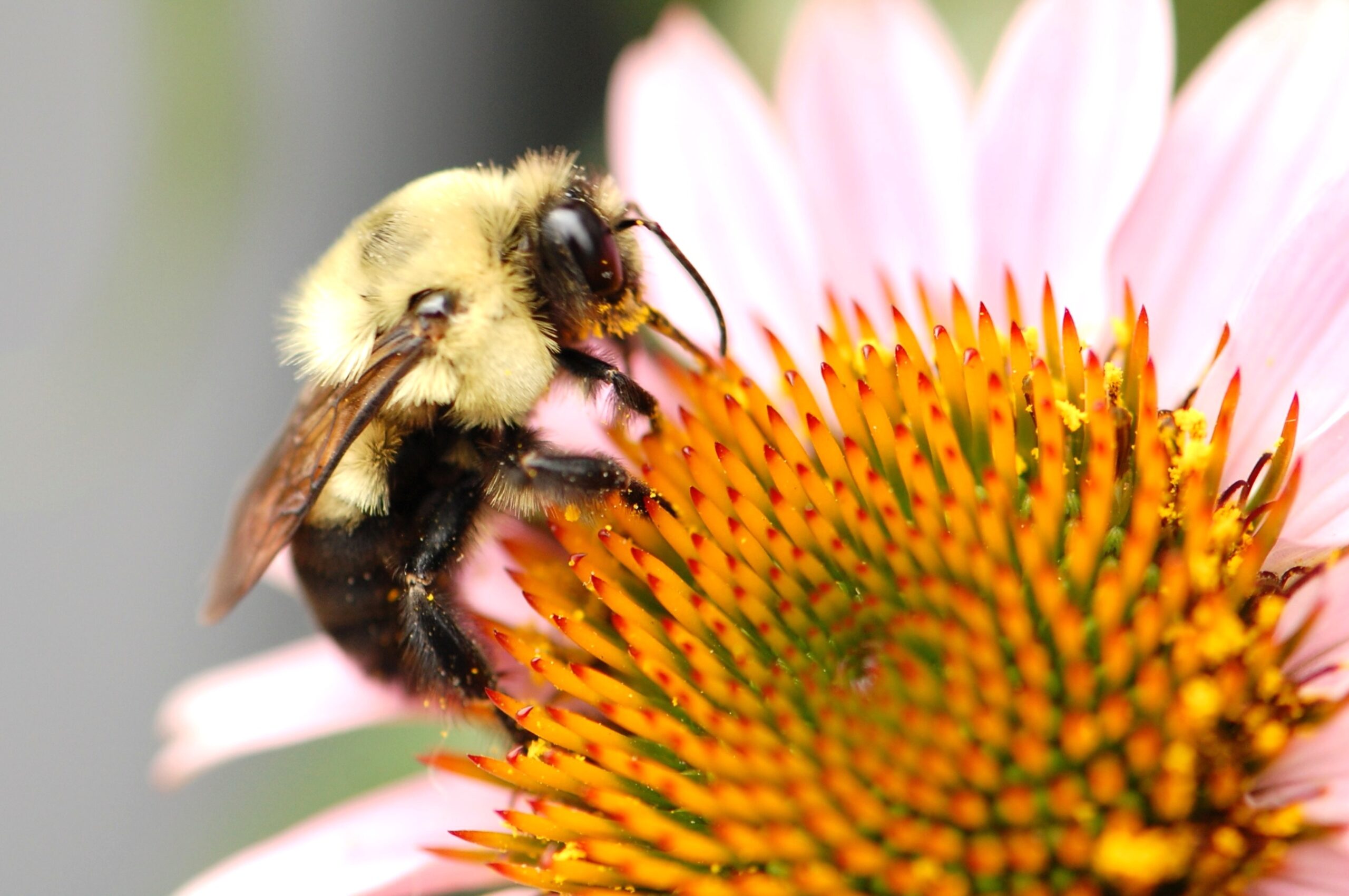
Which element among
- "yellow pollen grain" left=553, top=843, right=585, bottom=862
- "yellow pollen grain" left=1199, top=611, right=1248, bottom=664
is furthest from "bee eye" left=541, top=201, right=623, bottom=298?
"yellow pollen grain" left=1199, top=611, right=1248, bottom=664

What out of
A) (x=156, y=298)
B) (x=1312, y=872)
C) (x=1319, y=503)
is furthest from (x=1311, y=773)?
(x=156, y=298)

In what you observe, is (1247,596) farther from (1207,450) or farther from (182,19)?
(182,19)

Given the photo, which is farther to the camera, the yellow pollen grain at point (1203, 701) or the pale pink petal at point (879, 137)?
the pale pink petal at point (879, 137)

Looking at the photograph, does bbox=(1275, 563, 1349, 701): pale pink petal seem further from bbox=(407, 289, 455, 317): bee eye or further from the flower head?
bbox=(407, 289, 455, 317): bee eye

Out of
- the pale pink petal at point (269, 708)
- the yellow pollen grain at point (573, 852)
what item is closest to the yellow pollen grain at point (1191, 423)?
the yellow pollen grain at point (573, 852)

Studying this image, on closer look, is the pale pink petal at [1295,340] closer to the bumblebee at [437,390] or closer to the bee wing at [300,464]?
the bumblebee at [437,390]

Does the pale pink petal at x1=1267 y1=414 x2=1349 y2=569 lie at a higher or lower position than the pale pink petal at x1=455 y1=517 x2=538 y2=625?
lower

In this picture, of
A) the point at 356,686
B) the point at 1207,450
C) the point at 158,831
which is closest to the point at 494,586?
the point at 356,686
